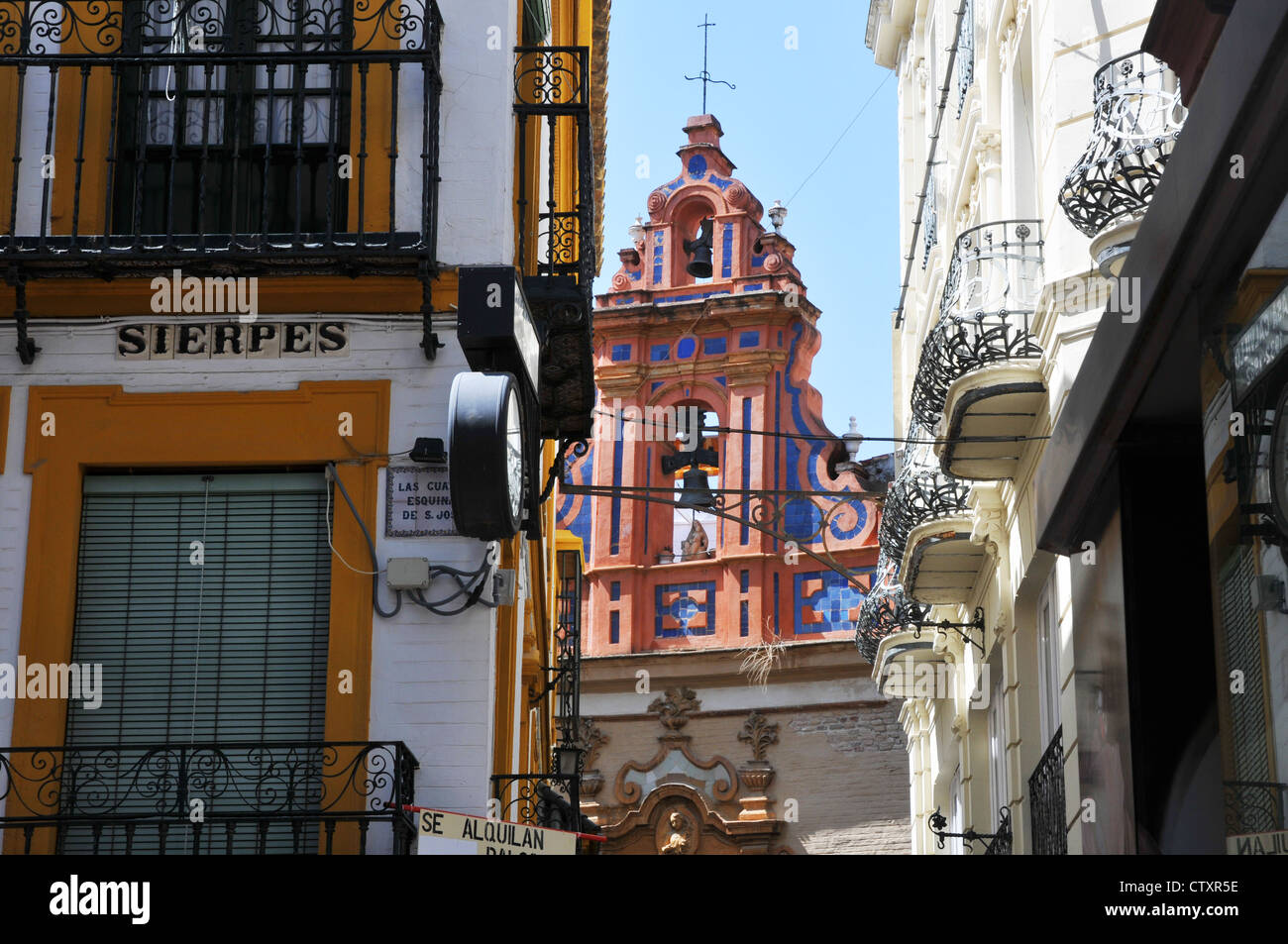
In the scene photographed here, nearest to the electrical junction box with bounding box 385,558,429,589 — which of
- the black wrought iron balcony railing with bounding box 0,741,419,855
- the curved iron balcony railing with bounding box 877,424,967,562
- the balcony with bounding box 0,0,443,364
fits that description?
the black wrought iron balcony railing with bounding box 0,741,419,855

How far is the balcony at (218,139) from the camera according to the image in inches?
449

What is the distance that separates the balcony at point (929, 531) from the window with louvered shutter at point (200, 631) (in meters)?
6.34

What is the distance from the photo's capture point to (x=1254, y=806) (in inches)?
319

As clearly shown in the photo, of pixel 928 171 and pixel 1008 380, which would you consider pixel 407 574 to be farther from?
pixel 928 171

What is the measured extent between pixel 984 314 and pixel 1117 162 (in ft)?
9.20

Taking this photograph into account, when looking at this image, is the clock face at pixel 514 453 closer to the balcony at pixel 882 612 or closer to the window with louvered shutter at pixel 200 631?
the window with louvered shutter at pixel 200 631

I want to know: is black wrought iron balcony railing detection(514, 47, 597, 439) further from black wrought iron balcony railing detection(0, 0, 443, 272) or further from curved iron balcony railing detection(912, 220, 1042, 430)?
curved iron balcony railing detection(912, 220, 1042, 430)

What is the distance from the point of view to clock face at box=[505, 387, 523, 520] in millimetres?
10344

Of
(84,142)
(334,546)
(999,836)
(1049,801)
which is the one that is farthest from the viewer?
(999,836)

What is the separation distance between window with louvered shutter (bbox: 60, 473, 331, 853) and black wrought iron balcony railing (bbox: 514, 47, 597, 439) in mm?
1838

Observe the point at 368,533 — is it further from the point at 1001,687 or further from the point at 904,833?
the point at 904,833

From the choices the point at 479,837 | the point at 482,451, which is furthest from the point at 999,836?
the point at 479,837

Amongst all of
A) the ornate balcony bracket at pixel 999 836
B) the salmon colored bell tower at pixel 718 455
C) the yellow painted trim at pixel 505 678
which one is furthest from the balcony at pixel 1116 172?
the salmon colored bell tower at pixel 718 455
